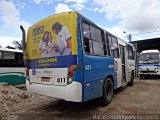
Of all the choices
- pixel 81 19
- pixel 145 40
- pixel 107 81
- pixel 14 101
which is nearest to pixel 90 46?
pixel 81 19

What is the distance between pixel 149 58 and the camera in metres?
17.6

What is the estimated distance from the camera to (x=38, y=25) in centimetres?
674

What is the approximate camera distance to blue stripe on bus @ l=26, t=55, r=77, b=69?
5.55 meters

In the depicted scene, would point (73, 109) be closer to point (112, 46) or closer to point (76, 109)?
point (76, 109)

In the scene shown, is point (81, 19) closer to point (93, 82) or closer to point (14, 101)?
point (93, 82)

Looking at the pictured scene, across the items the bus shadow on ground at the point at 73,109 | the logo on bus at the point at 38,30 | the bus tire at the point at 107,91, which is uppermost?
the logo on bus at the point at 38,30

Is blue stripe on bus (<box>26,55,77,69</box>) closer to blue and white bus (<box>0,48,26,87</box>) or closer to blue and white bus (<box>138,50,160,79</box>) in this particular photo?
blue and white bus (<box>0,48,26,87</box>)

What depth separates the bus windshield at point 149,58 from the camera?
56.6 feet

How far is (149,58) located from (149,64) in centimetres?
57

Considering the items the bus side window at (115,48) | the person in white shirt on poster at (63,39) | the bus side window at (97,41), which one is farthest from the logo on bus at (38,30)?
the bus side window at (115,48)

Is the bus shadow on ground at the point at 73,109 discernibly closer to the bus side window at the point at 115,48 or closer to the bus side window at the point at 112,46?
the bus side window at the point at 112,46

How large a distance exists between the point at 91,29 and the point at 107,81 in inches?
81.0

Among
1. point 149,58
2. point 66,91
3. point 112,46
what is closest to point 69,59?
point 66,91

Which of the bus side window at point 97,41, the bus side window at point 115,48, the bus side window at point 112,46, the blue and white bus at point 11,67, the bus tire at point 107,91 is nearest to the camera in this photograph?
the bus side window at point 97,41
